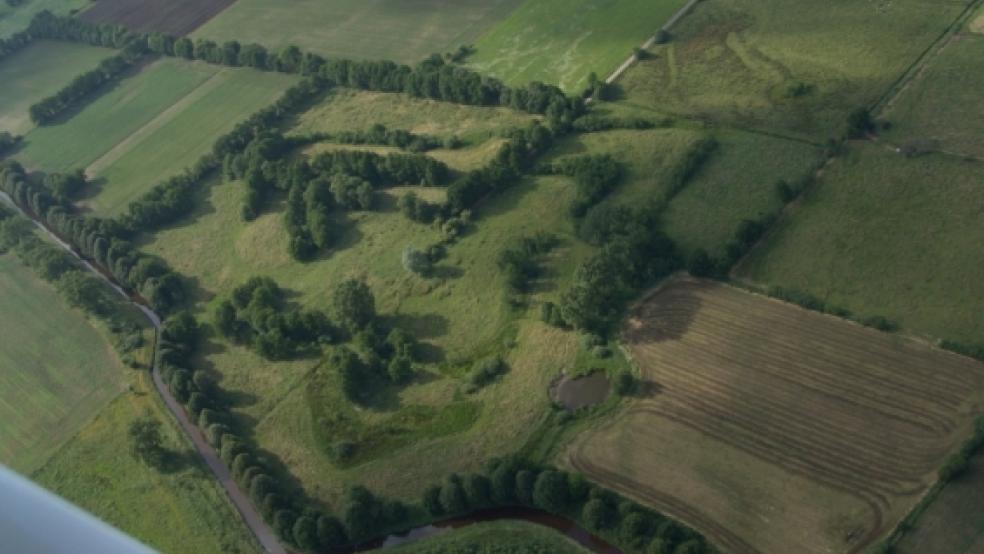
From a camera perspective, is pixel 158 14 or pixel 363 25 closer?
pixel 363 25

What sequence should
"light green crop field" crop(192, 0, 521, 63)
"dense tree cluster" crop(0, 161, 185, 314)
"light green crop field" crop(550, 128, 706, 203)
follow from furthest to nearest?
"light green crop field" crop(192, 0, 521, 63) < "dense tree cluster" crop(0, 161, 185, 314) < "light green crop field" crop(550, 128, 706, 203)

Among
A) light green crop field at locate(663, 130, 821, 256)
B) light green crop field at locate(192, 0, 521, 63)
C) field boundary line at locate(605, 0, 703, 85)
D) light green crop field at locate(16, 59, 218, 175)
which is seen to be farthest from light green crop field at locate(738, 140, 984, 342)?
light green crop field at locate(16, 59, 218, 175)

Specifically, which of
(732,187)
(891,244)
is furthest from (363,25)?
(891,244)

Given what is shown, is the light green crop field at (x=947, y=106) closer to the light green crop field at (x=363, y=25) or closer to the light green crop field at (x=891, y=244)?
the light green crop field at (x=891, y=244)

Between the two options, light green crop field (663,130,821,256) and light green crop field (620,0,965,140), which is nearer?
light green crop field (663,130,821,256)

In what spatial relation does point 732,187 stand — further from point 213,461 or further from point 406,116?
point 213,461

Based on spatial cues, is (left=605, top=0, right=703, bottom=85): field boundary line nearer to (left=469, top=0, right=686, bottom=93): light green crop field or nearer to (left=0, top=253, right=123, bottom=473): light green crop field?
(left=469, top=0, right=686, bottom=93): light green crop field

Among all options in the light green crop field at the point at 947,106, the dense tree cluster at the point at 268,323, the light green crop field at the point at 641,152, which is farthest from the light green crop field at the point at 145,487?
the light green crop field at the point at 947,106
